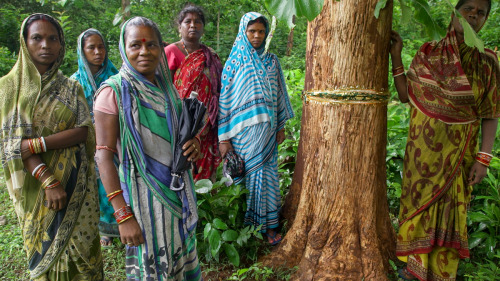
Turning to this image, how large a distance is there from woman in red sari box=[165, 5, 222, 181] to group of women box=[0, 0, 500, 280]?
0.36 m

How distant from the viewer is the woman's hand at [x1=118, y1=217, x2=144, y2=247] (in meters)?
1.67

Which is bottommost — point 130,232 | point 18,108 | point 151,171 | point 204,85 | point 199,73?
point 130,232

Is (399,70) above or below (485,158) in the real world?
above

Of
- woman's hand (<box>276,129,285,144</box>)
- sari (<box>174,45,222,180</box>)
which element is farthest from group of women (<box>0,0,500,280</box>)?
sari (<box>174,45,222,180</box>)

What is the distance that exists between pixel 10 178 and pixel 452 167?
2665 mm

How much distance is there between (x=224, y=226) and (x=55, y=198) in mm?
1161

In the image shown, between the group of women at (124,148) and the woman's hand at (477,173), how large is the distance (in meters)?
1.36

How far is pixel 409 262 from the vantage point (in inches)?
98.0

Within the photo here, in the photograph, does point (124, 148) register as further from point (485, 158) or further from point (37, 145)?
point (485, 158)

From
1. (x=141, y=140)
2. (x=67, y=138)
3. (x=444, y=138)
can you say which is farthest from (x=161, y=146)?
(x=444, y=138)

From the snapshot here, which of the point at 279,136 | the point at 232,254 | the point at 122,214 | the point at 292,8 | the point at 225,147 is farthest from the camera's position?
the point at 279,136

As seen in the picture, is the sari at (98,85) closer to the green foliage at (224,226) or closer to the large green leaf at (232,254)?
the green foliage at (224,226)

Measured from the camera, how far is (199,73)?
10.2ft

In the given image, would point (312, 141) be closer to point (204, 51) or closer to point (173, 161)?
point (173, 161)
